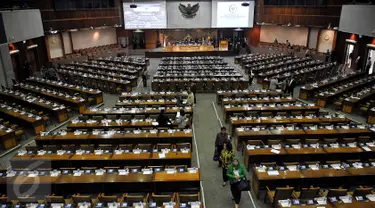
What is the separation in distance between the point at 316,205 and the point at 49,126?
38.2ft

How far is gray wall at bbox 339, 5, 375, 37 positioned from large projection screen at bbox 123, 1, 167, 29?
54.4 ft

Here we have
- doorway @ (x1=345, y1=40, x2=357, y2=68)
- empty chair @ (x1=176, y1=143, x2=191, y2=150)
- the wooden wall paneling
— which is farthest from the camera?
the wooden wall paneling

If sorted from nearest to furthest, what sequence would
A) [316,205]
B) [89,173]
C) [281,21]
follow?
[316,205]
[89,173]
[281,21]

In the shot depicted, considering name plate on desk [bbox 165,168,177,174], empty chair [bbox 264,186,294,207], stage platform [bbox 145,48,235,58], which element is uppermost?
stage platform [bbox 145,48,235,58]

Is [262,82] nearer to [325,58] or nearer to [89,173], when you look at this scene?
[325,58]

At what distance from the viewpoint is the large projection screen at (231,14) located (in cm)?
2916

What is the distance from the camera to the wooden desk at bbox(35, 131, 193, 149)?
988cm

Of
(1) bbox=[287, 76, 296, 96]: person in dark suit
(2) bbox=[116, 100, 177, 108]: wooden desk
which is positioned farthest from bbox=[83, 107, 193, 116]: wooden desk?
(1) bbox=[287, 76, 296, 96]: person in dark suit

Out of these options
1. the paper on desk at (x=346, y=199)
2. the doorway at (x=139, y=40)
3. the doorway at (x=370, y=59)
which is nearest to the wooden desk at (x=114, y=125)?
the paper on desk at (x=346, y=199)

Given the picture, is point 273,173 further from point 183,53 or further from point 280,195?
point 183,53

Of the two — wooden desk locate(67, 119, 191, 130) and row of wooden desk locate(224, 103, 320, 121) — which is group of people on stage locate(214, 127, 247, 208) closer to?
wooden desk locate(67, 119, 191, 130)

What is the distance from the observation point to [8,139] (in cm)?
1098

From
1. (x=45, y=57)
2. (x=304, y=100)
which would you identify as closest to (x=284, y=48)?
(x=304, y=100)

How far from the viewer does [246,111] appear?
487 inches
